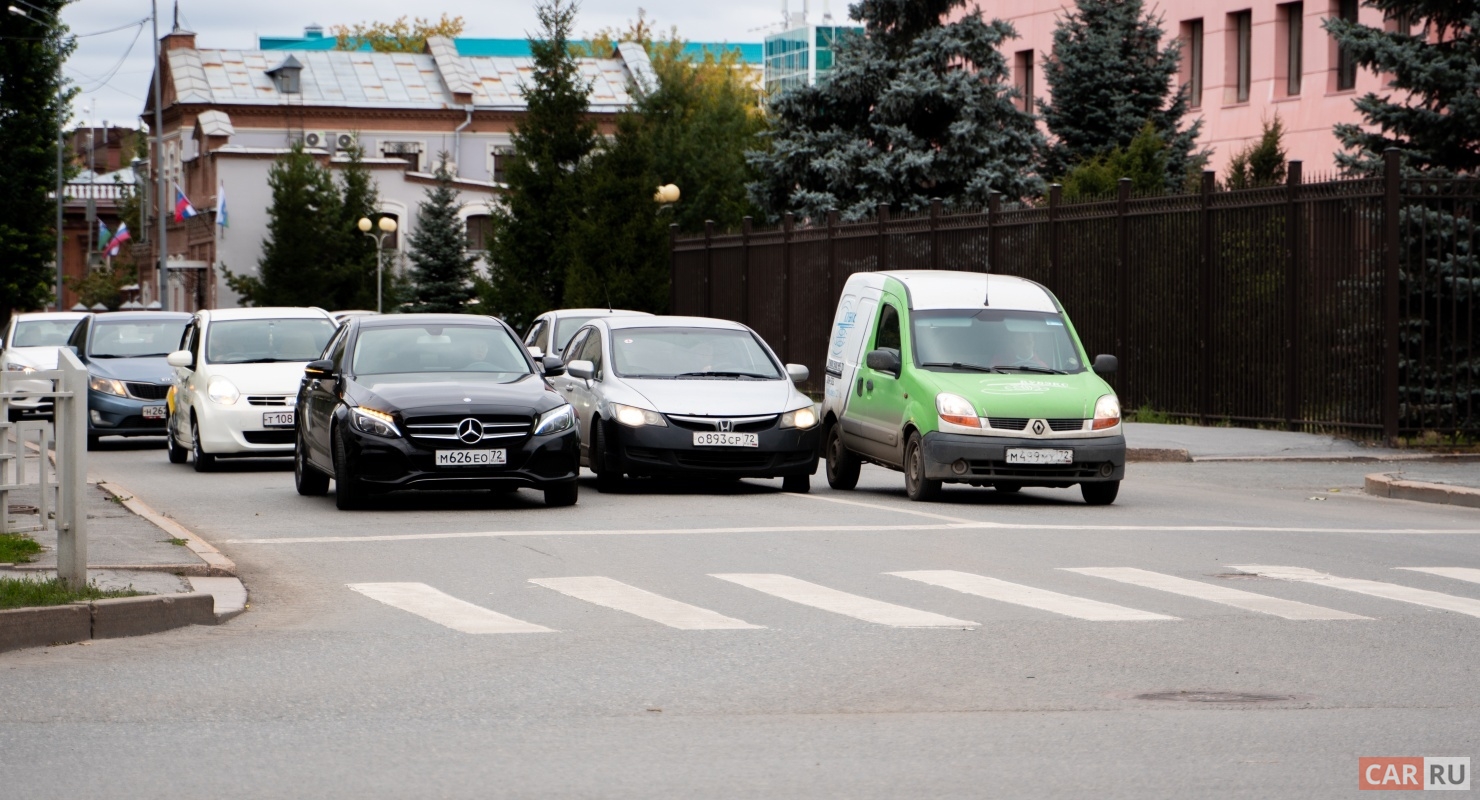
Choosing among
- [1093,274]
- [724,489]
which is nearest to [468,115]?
[1093,274]

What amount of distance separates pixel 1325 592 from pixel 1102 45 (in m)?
33.3

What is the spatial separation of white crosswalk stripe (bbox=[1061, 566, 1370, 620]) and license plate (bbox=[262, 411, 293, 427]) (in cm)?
1075

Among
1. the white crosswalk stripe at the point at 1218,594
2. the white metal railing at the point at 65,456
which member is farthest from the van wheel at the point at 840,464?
the white metal railing at the point at 65,456

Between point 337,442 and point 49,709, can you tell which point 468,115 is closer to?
point 337,442

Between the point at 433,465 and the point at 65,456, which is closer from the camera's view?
the point at 65,456

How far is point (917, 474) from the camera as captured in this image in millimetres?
17109

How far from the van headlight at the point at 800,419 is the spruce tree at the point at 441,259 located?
53.4 m

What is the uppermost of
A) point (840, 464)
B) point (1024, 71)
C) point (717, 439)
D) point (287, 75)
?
point (287, 75)

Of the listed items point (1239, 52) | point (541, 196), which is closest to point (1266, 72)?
point (1239, 52)

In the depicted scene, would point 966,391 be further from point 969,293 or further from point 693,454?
point 693,454

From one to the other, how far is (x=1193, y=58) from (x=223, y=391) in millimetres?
33463

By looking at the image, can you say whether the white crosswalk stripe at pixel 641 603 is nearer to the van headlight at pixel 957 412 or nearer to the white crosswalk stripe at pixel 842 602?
the white crosswalk stripe at pixel 842 602

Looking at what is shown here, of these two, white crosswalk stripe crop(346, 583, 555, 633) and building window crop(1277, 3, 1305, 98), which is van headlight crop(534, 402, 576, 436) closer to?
white crosswalk stripe crop(346, 583, 555, 633)

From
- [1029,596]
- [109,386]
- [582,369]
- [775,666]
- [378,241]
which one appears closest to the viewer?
[775,666]
